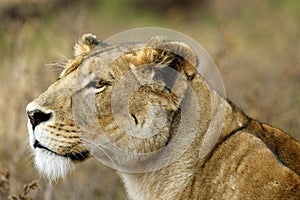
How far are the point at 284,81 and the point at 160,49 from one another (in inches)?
153

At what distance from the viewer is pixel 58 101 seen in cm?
419

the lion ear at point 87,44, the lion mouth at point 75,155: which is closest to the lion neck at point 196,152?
the lion mouth at point 75,155

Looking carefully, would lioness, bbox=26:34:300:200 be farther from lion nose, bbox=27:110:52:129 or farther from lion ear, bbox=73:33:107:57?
lion ear, bbox=73:33:107:57

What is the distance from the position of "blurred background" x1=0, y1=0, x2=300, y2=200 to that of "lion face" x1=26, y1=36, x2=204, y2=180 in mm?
635

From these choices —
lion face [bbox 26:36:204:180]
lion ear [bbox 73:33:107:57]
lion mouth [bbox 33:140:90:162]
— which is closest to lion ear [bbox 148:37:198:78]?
lion face [bbox 26:36:204:180]

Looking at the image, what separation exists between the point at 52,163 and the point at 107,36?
6742mm

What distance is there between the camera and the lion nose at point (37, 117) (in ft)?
13.5

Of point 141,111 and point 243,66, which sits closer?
point 141,111

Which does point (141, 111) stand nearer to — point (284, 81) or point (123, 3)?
point (284, 81)

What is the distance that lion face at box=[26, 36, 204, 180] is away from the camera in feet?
13.4

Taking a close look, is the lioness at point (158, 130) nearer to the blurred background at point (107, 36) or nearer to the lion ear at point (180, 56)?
the lion ear at point (180, 56)

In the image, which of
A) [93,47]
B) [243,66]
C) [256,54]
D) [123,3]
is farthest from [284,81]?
[123,3]

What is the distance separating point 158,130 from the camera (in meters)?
4.06

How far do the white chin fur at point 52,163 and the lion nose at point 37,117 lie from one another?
17 centimetres
